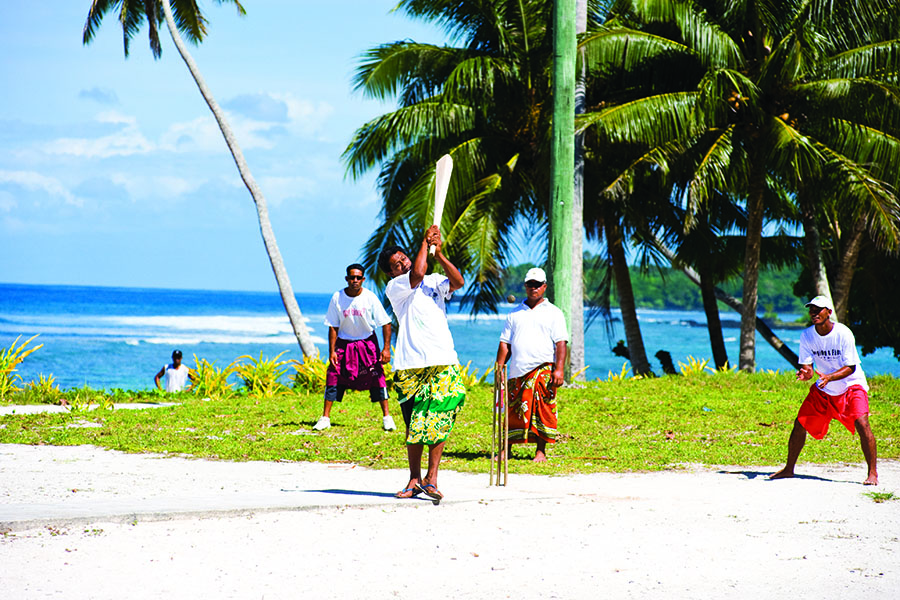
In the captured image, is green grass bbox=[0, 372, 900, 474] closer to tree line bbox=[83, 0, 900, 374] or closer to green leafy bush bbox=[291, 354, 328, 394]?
green leafy bush bbox=[291, 354, 328, 394]

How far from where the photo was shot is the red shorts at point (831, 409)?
777cm

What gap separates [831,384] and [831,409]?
0.20m

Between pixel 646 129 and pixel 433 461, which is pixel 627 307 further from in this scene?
pixel 433 461

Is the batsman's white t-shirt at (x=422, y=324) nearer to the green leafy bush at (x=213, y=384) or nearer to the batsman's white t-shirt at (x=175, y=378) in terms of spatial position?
the green leafy bush at (x=213, y=384)

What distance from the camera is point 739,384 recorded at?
15586 millimetres

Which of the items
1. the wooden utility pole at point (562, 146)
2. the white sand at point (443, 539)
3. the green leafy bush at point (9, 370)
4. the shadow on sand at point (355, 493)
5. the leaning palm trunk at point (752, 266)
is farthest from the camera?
the leaning palm trunk at point (752, 266)

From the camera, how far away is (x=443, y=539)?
219 inches

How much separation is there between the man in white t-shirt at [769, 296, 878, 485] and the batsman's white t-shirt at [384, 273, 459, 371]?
321 cm

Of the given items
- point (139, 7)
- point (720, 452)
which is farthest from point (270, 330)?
point (720, 452)

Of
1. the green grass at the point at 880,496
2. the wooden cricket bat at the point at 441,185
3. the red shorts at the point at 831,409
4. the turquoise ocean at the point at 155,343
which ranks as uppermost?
the wooden cricket bat at the point at 441,185

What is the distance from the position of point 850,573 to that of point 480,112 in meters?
14.8

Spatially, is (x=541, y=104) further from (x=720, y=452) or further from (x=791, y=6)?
(x=720, y=452)

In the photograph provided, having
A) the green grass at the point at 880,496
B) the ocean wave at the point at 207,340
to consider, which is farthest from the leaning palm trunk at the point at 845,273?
the ocean wave at the point at 207,340

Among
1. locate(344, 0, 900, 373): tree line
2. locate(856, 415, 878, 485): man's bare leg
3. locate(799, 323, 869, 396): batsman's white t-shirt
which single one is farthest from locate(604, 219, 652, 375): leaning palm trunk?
locate(856, 415, 878, 485): man's bare leg
